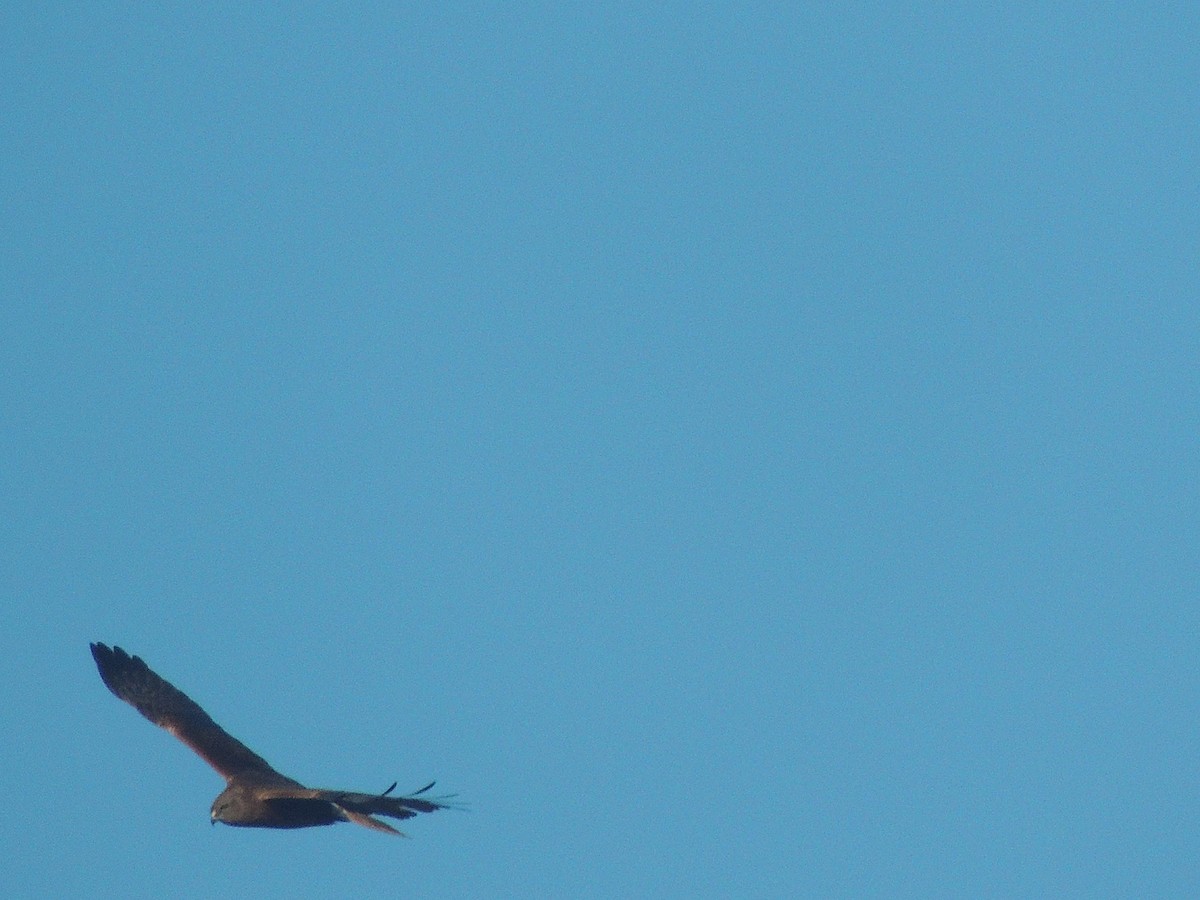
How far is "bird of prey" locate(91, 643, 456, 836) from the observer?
576 inches

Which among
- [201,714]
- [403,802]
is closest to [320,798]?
[403,802]

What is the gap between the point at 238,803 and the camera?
55.5ft

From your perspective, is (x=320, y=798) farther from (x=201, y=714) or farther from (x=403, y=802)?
(x=201, y=714)

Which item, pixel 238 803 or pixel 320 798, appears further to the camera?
pixel 238 803

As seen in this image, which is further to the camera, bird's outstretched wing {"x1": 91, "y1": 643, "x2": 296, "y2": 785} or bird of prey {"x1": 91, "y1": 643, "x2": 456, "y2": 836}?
bird's outstretched wing {"x1": 91, "y1": 643, "x2": 296, "y2": 785}

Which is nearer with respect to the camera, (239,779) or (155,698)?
(239,779)

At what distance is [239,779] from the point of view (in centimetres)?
1734

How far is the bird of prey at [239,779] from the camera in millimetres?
14633

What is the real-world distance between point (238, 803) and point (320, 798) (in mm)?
1926

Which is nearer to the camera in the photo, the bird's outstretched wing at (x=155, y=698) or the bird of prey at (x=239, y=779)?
the bird of prey at (x=239, y=779)

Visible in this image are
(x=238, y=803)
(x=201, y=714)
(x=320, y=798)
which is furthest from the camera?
(x=201, y=714)

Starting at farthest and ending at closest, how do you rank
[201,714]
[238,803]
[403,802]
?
[201,714], [238,803], [403,802]

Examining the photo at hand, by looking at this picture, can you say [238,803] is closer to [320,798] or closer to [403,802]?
[320,798]

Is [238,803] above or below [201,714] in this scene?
below
